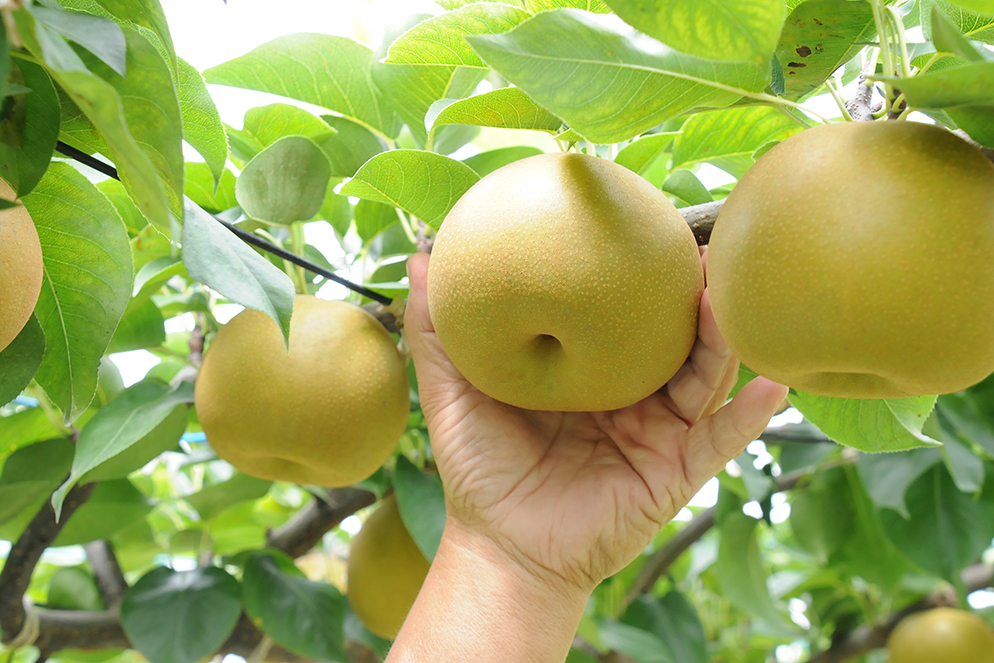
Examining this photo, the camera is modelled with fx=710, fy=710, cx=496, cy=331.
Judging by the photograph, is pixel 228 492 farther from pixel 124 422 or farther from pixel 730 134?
pixel 730 134

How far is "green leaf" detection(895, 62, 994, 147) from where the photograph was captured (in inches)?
15.9

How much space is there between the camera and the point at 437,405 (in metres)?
0.82

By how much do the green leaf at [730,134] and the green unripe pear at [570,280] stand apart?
26 cm

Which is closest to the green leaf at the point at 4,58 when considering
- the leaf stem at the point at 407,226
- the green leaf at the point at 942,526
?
the leaf stem at the point at 407,226

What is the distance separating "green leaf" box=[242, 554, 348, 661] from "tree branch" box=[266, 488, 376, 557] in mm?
196

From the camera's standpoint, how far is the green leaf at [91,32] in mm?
369

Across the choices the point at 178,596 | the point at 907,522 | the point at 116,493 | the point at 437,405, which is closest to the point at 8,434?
the point at 116,493

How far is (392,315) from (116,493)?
0.59 m

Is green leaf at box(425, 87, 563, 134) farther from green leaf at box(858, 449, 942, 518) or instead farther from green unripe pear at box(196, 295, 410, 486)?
green leaf at box(858, 449, 942, 518)

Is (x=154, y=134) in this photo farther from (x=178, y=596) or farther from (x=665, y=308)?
(x=178, y=596)

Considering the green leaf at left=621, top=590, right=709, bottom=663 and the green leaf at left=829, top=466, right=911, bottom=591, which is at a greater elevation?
the green leaf at left=829, top=466, right=911, bottom=591

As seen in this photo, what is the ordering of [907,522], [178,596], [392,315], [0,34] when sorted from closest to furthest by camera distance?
[0,34]
[392,315]
[178,596]
[907,522]

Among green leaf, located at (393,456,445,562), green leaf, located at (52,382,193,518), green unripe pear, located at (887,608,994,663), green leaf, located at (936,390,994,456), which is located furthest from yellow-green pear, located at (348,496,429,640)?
green unripe pear, located at (887,608,994,663)

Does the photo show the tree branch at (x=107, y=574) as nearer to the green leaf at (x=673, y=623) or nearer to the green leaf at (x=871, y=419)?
the green leaf at (x=673, y=623)
